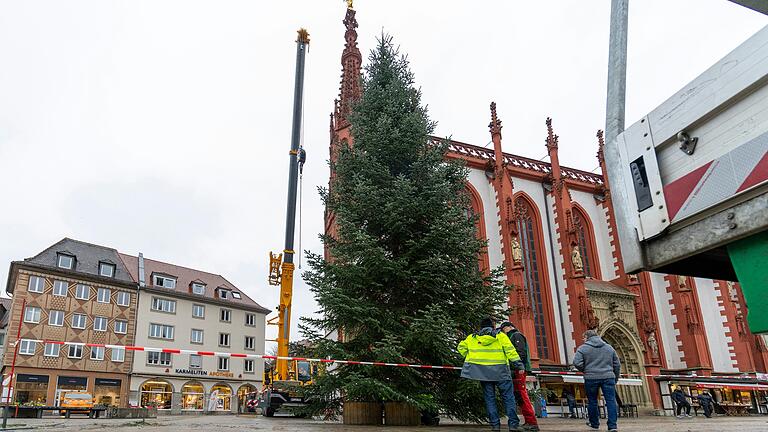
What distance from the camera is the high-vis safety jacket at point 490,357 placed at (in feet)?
23.3

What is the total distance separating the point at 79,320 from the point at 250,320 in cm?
1440

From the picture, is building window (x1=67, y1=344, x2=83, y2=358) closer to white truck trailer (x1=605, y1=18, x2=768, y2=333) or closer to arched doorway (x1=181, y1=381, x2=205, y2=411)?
arched doorway (x1=181, y1=381, x2=205, y2=411)

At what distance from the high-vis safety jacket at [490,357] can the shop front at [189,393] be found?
34029 mm

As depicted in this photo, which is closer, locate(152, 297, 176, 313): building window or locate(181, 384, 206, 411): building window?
locate(181, 384, 206, 411): building window

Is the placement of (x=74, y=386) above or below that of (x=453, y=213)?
below

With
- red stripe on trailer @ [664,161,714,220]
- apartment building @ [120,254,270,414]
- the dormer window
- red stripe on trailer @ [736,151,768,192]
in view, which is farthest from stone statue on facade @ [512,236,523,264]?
the dormer window

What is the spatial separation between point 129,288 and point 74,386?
759 centimetres

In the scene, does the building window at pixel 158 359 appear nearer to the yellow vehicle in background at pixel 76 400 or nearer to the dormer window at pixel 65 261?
the yellow vehicle in background at pixel 76 400

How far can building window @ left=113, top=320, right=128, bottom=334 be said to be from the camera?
38.5 meters

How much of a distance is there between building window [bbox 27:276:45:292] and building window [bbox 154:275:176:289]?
27.2 feet

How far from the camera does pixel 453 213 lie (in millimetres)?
10469

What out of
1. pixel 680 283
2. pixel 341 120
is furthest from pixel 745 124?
pixel 680 283

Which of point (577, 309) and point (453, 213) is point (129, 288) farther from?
point (453, 213)

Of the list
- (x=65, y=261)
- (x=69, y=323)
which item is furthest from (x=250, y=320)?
(x=65, y=261)
